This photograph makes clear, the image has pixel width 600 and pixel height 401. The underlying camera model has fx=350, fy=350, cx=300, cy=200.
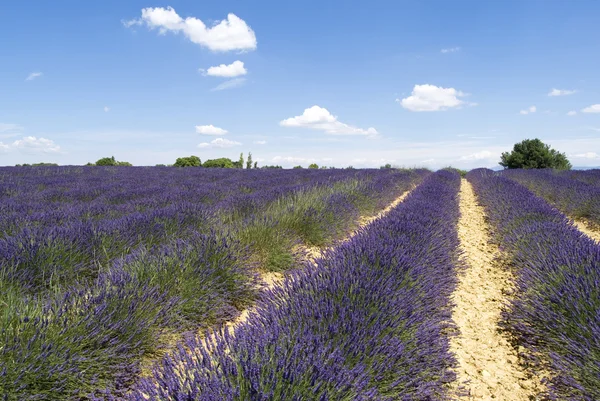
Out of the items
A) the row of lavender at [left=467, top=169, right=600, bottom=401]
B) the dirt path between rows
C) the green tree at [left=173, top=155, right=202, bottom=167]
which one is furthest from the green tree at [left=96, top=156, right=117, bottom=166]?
the row of lavender at [left=467, top=169, right=600, bottom=401]

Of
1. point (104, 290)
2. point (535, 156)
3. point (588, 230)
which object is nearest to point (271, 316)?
point (104, 290)

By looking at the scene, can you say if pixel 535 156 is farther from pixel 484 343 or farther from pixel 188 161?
pixel 484 343

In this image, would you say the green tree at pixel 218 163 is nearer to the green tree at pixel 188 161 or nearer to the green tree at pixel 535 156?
the green tree at pixel 188 161

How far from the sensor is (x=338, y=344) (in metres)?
1.64

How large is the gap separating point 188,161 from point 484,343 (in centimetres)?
3086

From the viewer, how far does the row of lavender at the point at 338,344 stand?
1316 mm

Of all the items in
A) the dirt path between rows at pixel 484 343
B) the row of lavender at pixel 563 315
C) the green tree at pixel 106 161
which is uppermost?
the green tree at pixel 106 161

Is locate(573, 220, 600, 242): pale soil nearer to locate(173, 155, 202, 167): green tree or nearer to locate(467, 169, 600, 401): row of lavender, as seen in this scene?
locate(467, 169, 600, 401): row of lavender

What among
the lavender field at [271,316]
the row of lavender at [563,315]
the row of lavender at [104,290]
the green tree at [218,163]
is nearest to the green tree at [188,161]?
the green tree at [218,163]

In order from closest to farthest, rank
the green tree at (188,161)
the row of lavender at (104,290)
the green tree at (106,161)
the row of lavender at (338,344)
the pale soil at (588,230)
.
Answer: the row of lavender at (338,344) → the row of lavender at (104,290) → the pale soil at (588,230) → the green tree at (106,161) → the green tree at (188,161)

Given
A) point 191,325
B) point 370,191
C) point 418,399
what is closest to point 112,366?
point 191,325

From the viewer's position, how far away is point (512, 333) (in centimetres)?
286

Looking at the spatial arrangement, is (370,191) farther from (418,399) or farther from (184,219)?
(418,399)

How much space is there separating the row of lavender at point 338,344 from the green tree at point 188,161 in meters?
30.0
